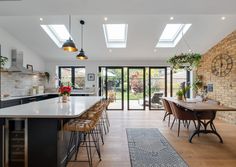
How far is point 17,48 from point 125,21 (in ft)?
13.2

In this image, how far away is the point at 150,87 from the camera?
8227 millimetres

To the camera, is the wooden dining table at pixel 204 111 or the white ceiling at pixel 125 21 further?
the wooden dining table at pixel 204 111

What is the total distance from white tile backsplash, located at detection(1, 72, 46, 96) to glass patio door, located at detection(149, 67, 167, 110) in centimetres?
524

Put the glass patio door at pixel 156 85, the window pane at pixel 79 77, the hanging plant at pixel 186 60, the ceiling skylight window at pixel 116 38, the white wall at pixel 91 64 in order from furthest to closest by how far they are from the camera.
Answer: the window pane at pixel 79 77 < the glass patio door at pixel 156 85 < the white wall at pixel 91 64 < the ceiling skylight window at pixel 116 38 < the hanging plant at pixel 186 60

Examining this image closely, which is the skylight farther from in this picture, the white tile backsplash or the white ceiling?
the white tile backsplash

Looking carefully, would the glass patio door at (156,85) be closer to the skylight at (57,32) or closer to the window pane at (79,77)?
the window pane at (79,77)

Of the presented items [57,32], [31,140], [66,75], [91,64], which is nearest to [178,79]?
[91,64]

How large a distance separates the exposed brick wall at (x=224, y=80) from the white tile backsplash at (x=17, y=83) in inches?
287

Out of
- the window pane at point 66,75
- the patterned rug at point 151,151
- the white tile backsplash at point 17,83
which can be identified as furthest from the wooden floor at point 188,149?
the window pane at point 66,75

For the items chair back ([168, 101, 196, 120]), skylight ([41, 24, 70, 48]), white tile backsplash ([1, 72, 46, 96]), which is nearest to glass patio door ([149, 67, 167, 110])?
chair back ([168, 101, 196, 120])

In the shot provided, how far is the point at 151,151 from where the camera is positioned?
10.9 feet

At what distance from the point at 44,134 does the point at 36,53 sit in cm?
590

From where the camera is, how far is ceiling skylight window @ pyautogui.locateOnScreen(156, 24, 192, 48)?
19.3 feet

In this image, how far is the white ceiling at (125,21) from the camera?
123 inches
